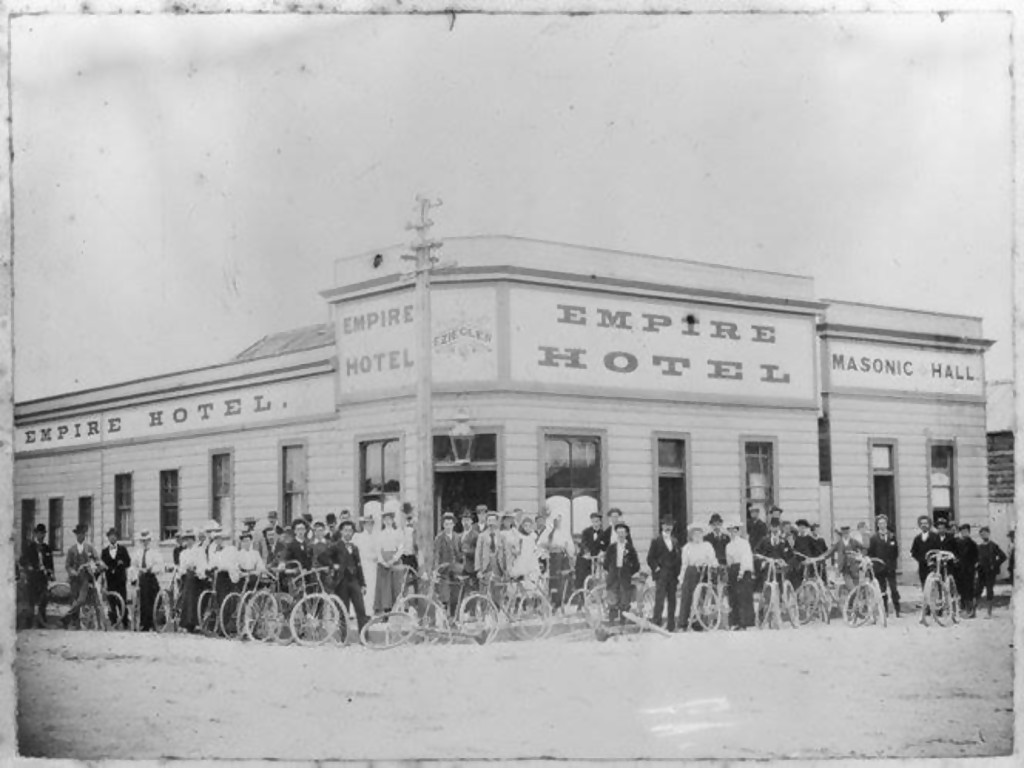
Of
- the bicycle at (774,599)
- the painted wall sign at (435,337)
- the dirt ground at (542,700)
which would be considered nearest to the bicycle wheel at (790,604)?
the bicycle at (774,599)

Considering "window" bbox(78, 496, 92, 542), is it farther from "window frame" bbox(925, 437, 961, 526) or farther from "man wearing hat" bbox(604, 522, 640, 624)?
"window frame" bbox(925, 437, 961, 526)

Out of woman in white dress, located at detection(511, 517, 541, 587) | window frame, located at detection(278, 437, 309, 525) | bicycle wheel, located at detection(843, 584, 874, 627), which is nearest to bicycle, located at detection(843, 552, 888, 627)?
bicycle wheel, located at detection(843, 584, 874, 627)

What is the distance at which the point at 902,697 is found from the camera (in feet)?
24.5

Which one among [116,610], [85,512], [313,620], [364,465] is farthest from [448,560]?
[85,512]

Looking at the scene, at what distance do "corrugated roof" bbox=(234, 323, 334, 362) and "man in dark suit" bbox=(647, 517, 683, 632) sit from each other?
2135mm

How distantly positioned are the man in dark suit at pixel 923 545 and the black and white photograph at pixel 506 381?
0.08ft

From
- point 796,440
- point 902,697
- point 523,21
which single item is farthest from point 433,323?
point 902,697

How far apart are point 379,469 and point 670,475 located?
1599 millimetres

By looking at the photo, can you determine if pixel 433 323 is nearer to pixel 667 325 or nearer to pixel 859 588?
pixel 667 325

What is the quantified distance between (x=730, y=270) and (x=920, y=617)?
2189 millimetres

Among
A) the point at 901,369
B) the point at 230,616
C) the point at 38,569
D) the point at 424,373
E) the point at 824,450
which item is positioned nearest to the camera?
the point at 424,373

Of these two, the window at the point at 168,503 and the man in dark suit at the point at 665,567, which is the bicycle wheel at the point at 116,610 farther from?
the man in dark suit at the point at 665,567

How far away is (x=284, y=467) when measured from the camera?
7.89m

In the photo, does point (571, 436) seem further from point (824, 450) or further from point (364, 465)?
point (824, 450)
